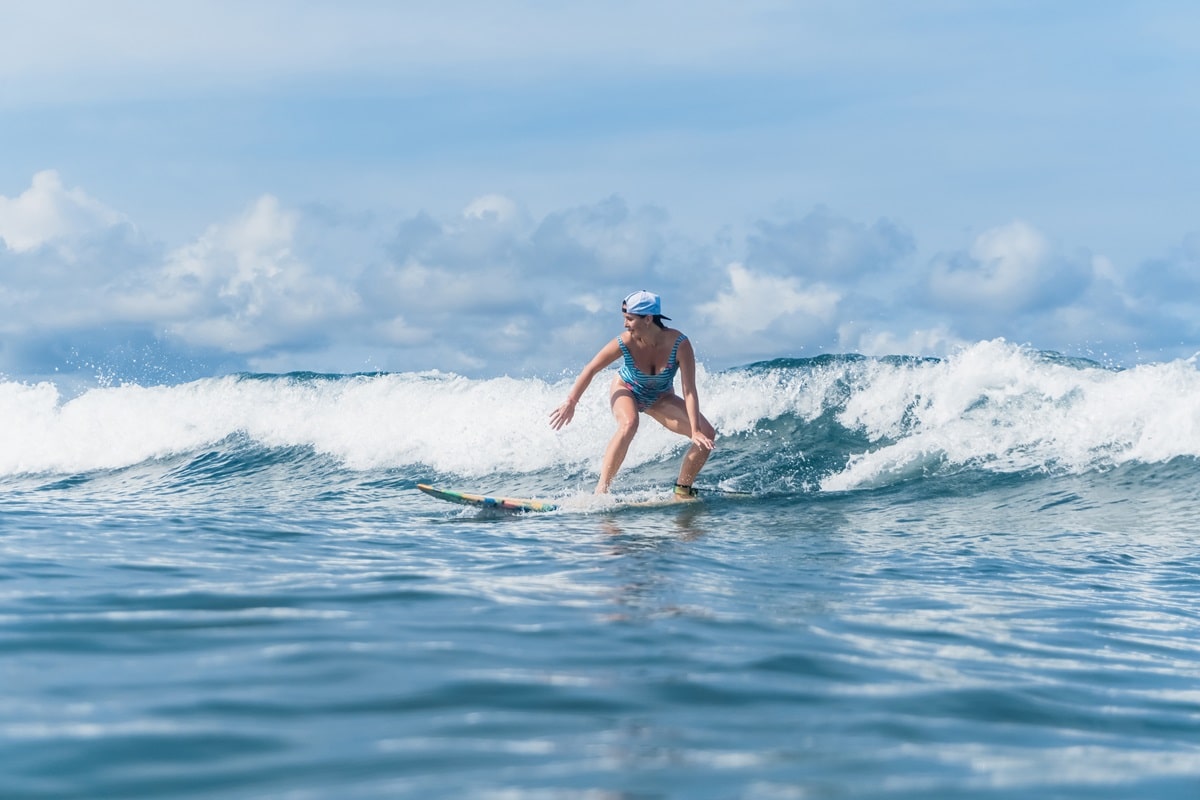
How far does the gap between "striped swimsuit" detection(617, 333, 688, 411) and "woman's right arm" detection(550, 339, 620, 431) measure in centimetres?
14

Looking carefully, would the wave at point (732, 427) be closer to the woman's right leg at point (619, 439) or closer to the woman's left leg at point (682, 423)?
the woman's left leg at point (682, 423)

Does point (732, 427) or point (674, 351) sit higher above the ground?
point (674, 351)

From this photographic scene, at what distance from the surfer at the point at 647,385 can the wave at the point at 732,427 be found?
2.29 metres

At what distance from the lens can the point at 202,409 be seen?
22.8 metres

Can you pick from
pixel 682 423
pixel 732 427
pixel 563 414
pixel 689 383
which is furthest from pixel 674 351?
pixel 732 427

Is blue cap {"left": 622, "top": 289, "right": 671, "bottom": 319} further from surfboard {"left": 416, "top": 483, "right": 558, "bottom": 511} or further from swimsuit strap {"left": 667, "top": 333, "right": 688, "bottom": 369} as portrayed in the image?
surfboard {"left": 416, "top": 483, "right": 558, "bottom": 511}

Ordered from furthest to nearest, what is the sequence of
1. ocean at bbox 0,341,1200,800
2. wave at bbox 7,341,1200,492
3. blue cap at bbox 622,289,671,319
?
1. wave at bbox 7,341,1200,492
2. blue cap at bbox 622,289,671,319
3. ocean at bbox 0,341,1200,800

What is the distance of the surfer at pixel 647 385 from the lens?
1015 centimetres

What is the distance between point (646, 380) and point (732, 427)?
5979mm

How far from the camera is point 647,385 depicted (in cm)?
1063

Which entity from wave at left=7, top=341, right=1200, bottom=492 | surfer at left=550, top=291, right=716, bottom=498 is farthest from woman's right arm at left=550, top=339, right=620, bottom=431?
wave at left=7, top=341, right=1200, bottom=492

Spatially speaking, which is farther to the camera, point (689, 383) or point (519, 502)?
point (689, 383)

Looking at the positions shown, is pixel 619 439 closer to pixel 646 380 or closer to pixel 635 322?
pixel 646 380

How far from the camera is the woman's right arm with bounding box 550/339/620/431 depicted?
1014cm
